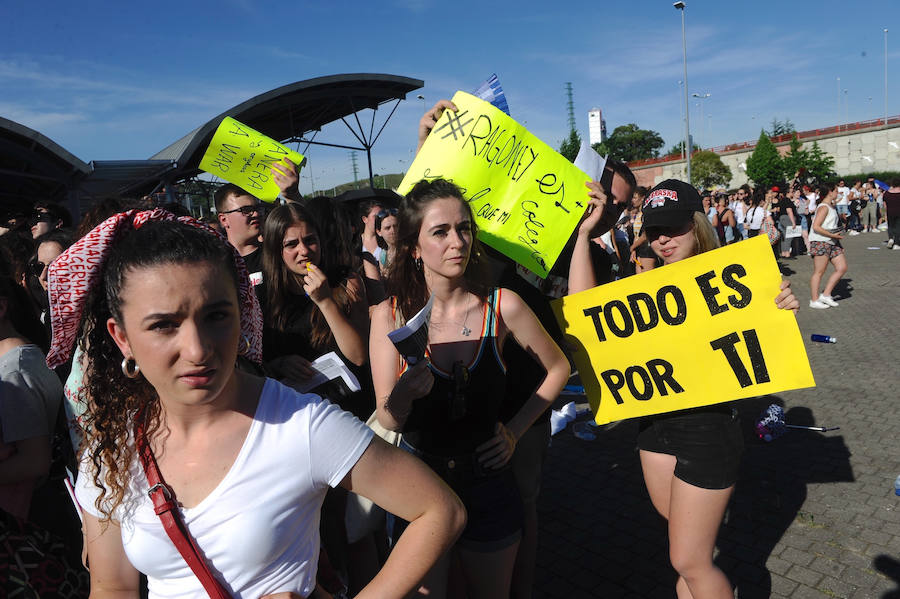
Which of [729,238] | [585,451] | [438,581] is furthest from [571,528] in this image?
[729,238]

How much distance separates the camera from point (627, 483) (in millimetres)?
4520

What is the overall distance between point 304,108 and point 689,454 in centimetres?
1998

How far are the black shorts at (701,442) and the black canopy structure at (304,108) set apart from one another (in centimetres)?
1550

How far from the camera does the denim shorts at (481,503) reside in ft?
7.47

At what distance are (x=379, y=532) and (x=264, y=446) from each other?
6.72ft

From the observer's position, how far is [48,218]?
586 cm

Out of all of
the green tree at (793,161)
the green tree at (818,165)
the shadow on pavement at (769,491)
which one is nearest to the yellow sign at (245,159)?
the shadow on pavement at (769,491)

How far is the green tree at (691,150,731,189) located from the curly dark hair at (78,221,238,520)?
65.3 m

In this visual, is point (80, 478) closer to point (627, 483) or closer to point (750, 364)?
point (750, 364)

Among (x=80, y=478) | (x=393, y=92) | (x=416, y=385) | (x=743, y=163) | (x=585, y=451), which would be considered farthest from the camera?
(x=743, y=163)

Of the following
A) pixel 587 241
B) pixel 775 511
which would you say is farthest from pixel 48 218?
pixel 775 511

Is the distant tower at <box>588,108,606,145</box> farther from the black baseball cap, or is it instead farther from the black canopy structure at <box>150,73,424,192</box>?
the black baseball cap

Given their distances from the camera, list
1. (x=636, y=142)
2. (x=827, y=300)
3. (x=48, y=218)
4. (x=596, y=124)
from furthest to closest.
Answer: (x=636, y=142) < (x=596, y=124) < (x=827, y=300) < (x=48, y=218)

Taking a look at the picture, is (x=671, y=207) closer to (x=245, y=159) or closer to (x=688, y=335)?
(x=688, y=335)
